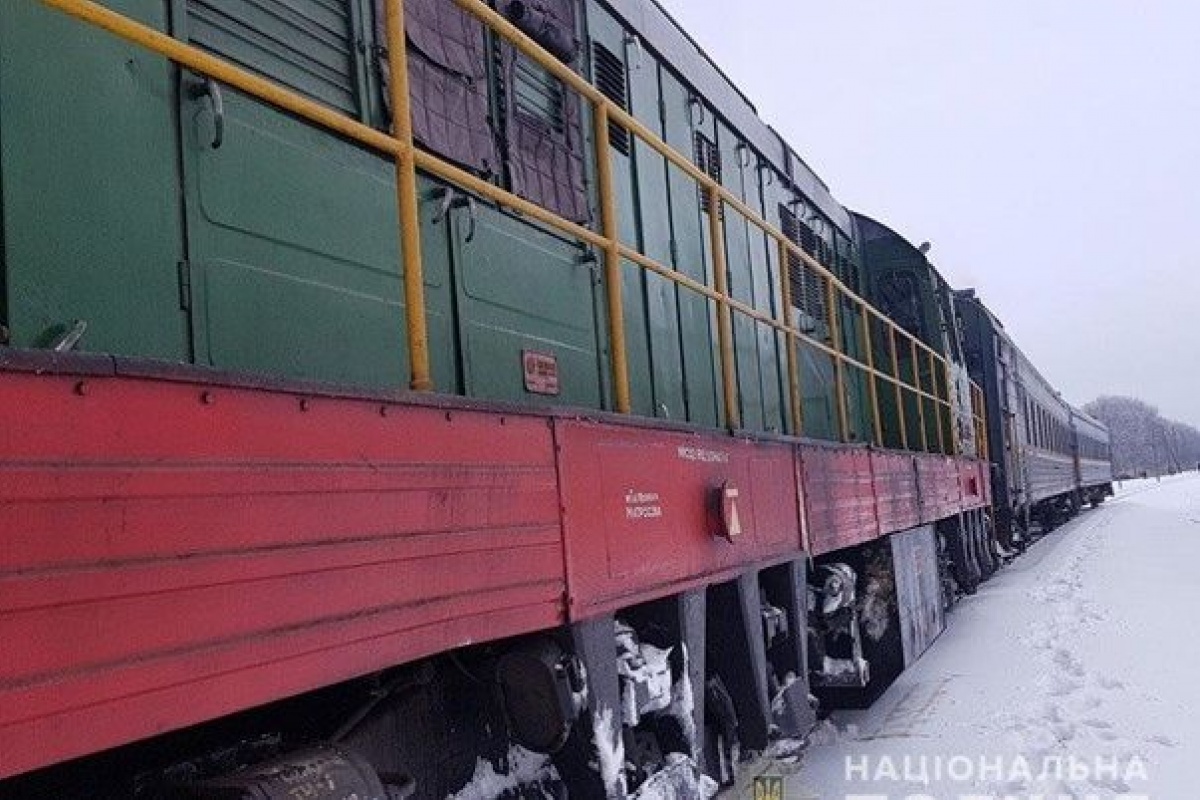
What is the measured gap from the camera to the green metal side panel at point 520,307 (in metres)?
3.38

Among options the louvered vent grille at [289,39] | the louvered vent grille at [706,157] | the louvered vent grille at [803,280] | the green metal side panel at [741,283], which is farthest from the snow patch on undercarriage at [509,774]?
the louvered vent grille at [803,280]

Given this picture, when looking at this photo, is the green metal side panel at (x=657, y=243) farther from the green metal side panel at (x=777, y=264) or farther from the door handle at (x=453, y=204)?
the door handle at (x=453, y=204)

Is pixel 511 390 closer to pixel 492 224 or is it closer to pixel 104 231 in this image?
pixel 492 224

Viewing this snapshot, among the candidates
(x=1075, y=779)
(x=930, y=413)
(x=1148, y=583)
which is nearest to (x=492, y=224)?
(x=1075, y=779)

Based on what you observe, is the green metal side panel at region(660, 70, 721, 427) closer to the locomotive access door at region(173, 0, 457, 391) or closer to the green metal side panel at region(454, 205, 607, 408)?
the green metal side panel at region(454, 205, 607, 408)

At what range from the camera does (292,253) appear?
265cm

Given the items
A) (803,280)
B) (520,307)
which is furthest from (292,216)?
(803,280)

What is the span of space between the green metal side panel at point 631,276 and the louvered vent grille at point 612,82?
35mm

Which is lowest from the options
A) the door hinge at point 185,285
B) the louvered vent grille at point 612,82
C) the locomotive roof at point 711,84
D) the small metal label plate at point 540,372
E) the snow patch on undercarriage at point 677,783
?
the snow patch on undercarriage at point 677,783

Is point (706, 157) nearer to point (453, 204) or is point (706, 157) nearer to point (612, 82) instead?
point (612, 82)

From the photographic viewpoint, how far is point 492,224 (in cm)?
358

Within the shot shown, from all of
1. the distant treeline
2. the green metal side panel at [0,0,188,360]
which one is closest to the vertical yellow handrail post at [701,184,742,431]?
the green metal side panel at [0,0,188,360]

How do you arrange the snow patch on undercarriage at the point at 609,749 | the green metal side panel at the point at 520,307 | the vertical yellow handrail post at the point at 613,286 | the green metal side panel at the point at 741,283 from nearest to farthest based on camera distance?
the snow patch on undercarriage at the point at 609,749 → the vertical yellow handrail post at the point at 613,286 → the green metal side panel at the point at 520,307 → the green metal side panel at the point at 741,283

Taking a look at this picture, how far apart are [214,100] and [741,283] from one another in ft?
13.7
